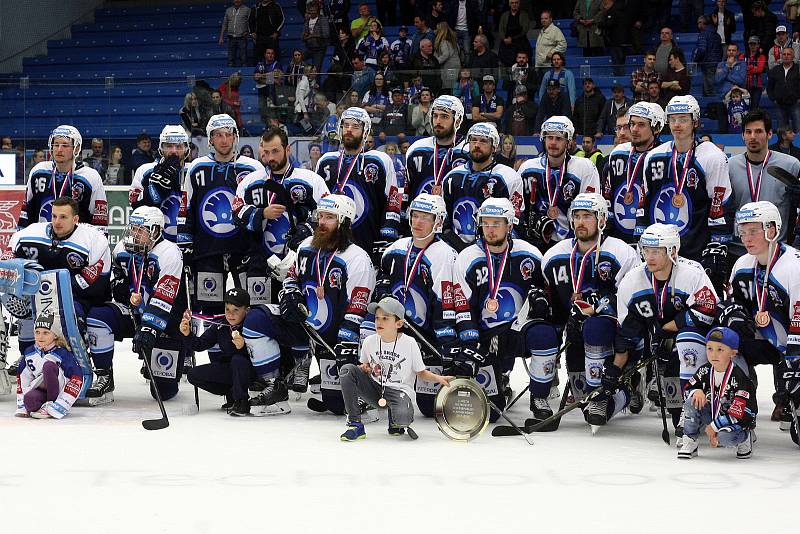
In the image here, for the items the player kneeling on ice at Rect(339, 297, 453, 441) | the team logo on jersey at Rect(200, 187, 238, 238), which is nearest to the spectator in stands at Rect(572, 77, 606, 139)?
the team logo on jersey at Rect(200, 187, 238, 238)

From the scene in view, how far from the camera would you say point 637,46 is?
12719 millimetres

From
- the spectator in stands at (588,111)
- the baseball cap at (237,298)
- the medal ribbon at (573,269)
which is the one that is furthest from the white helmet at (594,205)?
the spectator in stands at (588,111)

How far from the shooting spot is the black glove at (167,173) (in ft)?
25.2

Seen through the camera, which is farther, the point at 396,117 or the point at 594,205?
the point at 396,117

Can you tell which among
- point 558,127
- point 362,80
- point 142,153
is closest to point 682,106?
point 558,127

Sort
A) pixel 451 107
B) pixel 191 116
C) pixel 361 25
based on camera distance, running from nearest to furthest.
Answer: pixel 451 107 → pixel 191 116 → pixel 361 25

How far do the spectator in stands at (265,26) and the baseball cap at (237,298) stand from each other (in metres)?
8.44

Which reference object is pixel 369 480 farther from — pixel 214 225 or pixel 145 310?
pixel 214 225

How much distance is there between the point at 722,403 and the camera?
18.2ft

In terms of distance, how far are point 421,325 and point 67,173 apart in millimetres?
2829

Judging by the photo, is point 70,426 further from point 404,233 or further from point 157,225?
point 404,233

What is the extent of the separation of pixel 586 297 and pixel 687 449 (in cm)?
118

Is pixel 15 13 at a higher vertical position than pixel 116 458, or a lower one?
higher

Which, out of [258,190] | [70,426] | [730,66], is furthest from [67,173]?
[730,66]
